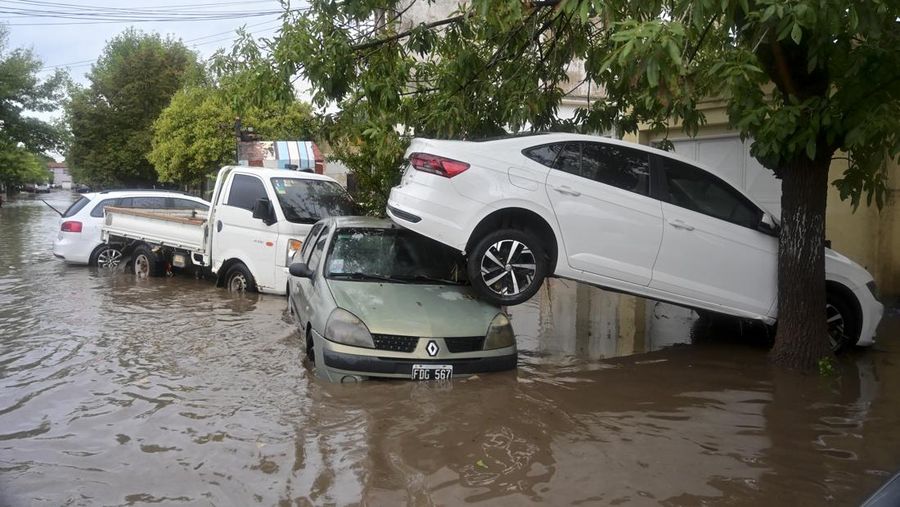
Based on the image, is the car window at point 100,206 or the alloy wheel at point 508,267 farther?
the car window at point 100,206

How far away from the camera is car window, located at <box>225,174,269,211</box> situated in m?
11.4

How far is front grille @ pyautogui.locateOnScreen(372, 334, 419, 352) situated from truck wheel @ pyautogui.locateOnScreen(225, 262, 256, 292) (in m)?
5.66

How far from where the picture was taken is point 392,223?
25.4ft

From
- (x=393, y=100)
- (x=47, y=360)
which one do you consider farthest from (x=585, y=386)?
(x=47, y=360)

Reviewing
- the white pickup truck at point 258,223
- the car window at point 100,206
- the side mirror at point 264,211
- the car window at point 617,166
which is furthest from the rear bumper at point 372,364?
the car window at point 100,206

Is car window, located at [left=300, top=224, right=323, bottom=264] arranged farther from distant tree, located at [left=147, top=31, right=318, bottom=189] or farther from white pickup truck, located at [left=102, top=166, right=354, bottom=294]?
distant tree, located at [left=147, top=31, right=318, bottom=189]

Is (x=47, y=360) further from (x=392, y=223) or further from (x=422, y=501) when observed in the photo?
(x=422, y=501)

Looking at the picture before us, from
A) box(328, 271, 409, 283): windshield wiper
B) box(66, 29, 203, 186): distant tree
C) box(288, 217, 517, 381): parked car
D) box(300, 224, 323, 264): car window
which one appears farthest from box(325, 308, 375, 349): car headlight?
box(66, 29, 203, 186): distant tree

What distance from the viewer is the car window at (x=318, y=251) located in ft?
24.8

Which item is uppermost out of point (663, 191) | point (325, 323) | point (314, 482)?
point (663, 191)

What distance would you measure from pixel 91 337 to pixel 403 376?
4471 mm

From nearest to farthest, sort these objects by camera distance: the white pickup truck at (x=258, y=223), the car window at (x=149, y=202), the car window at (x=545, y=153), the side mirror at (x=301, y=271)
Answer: the car window at (x=545, y=153) → the side mirror at (x=301, y=271) → the white pickup truck at (x=258, y=223) → the car window at (x=149, y=202)

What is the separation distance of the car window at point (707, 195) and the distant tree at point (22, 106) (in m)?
45.9

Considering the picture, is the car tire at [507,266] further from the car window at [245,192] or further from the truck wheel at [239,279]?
the truck wheel at [239,279]
